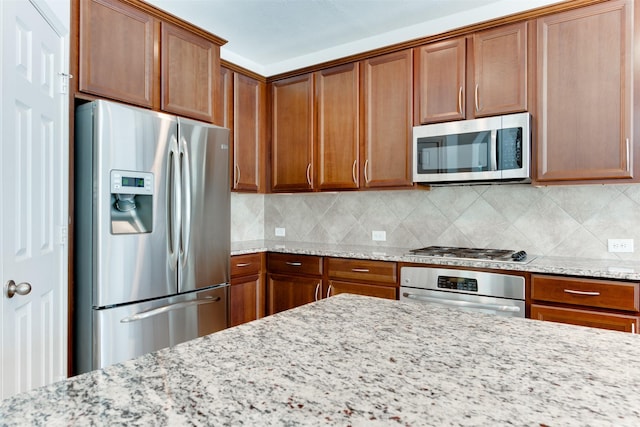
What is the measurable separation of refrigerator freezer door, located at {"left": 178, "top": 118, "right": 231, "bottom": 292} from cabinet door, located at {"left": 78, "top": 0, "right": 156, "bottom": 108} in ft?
1.20

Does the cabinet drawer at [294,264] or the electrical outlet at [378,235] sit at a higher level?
the electrical outlet at [378,235]

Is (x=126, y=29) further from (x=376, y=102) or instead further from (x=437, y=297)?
(x=437, y=297)

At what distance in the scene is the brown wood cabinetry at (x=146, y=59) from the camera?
216cm

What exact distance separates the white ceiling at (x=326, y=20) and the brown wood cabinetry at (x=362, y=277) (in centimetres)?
178

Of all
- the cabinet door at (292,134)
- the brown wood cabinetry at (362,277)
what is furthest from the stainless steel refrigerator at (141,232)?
the cabinet door at (292,134)

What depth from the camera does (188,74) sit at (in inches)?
106

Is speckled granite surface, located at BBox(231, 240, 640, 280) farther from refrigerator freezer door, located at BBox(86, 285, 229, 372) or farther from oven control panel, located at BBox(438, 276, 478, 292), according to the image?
refrigerator freezer door, located at BBox(86, 285, 229, 372)

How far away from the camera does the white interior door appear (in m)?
1.42

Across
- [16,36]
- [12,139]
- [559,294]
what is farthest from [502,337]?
[16,36]

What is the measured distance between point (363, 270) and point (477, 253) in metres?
0.78

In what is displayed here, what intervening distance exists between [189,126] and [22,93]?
995mm

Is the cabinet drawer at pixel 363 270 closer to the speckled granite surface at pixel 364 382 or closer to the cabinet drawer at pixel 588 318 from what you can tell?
the cabinet drawer at pixel 588 318

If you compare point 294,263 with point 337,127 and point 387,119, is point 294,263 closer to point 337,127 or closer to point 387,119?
point 337,127

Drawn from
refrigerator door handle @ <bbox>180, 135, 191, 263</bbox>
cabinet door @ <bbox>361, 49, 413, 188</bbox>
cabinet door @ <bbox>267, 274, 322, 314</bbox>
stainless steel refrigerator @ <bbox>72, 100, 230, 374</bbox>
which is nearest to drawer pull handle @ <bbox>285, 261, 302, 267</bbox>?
cabinet door @ <bbox>267, 274, 322, 314</bbox>
